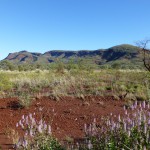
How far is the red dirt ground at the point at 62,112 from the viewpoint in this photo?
368 inches

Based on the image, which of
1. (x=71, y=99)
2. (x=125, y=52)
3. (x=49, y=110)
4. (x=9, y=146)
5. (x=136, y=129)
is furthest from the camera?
(x=125, y=52)

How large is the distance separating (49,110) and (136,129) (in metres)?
6.82

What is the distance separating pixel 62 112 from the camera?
11.5 meters

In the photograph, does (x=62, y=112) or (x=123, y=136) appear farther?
(x=62, y=112)

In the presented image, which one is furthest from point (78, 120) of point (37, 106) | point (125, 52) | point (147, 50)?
point (125, 52)

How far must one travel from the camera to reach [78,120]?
10609 millimetres

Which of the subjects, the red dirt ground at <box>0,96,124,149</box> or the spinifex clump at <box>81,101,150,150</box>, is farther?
the red dirt ground at <box>0,96,124,149</box>

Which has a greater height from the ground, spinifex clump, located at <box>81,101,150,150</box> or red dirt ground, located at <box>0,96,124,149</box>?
spinifex clump, located at <box>81,101,150,150</box>

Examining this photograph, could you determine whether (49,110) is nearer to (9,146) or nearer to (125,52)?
(9,146)

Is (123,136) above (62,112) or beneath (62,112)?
above

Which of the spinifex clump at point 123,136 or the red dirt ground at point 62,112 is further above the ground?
the spinifex clump at point 123,136

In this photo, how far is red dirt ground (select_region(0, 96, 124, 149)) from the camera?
9.36m

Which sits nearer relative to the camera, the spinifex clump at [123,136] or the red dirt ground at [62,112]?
the spinifex clump at [123,136]

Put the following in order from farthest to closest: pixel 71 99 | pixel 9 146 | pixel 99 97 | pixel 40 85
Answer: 1. pixel 40 85
2. pixel 99 97
3. pixel 71 99
4. pixel 9 146
